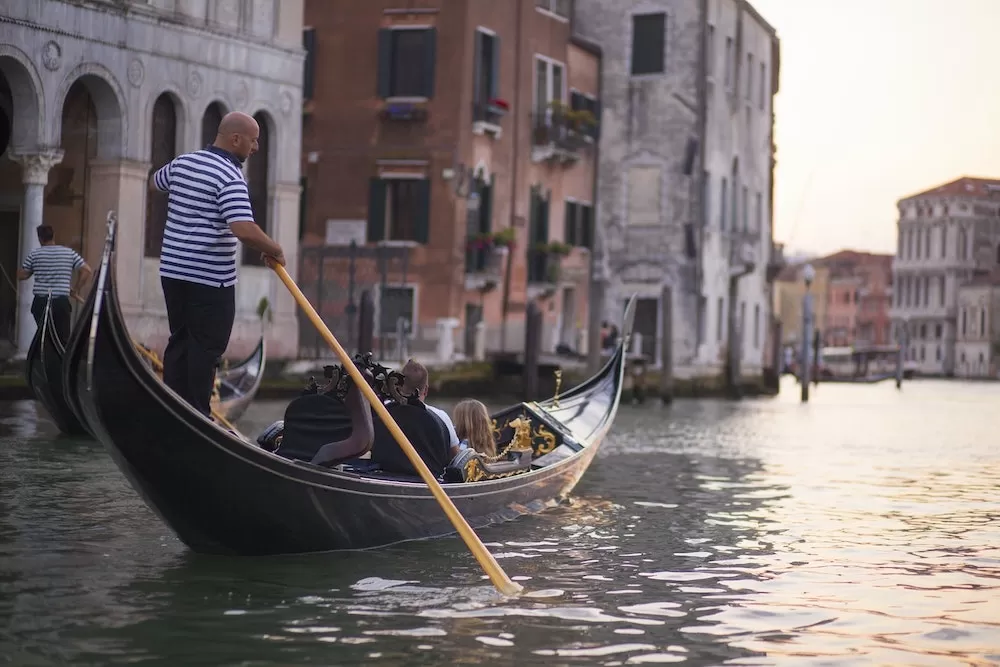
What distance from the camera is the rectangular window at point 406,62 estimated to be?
2119cm

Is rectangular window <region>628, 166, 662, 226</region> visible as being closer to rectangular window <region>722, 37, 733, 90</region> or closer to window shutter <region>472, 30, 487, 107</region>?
rectangular window <region>722, 37, 733, 90</region>

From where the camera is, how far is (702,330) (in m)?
26.8

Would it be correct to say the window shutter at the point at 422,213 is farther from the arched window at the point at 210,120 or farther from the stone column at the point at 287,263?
the arched window at the point at 210,120

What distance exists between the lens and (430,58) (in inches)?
832

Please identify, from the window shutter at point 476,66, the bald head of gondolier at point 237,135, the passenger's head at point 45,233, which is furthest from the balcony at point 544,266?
the bald head of gondolier at point 237,135

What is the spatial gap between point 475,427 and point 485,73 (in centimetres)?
1479

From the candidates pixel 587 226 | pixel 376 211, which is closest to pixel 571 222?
pixel 587 226

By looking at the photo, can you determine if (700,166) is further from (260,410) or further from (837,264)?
(837,264)

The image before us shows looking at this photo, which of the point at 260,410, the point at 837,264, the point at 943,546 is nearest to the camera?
the point at 943,546

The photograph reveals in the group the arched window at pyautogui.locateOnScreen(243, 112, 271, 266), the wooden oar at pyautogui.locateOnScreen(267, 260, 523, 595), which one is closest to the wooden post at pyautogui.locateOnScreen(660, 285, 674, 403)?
the arched window at pyautogui.locateOnScreen(243, 112, 271, 266)

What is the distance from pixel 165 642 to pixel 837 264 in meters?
86.0

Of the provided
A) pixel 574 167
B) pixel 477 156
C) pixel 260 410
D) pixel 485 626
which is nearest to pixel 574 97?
pixel 574 167

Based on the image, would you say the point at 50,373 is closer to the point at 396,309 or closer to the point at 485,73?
the point at 396,309

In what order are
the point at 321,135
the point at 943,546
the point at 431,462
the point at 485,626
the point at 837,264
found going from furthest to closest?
the point at 837,264, the point at 321,135, the point at 943,546, the point at 431,462, the point at 485,626
